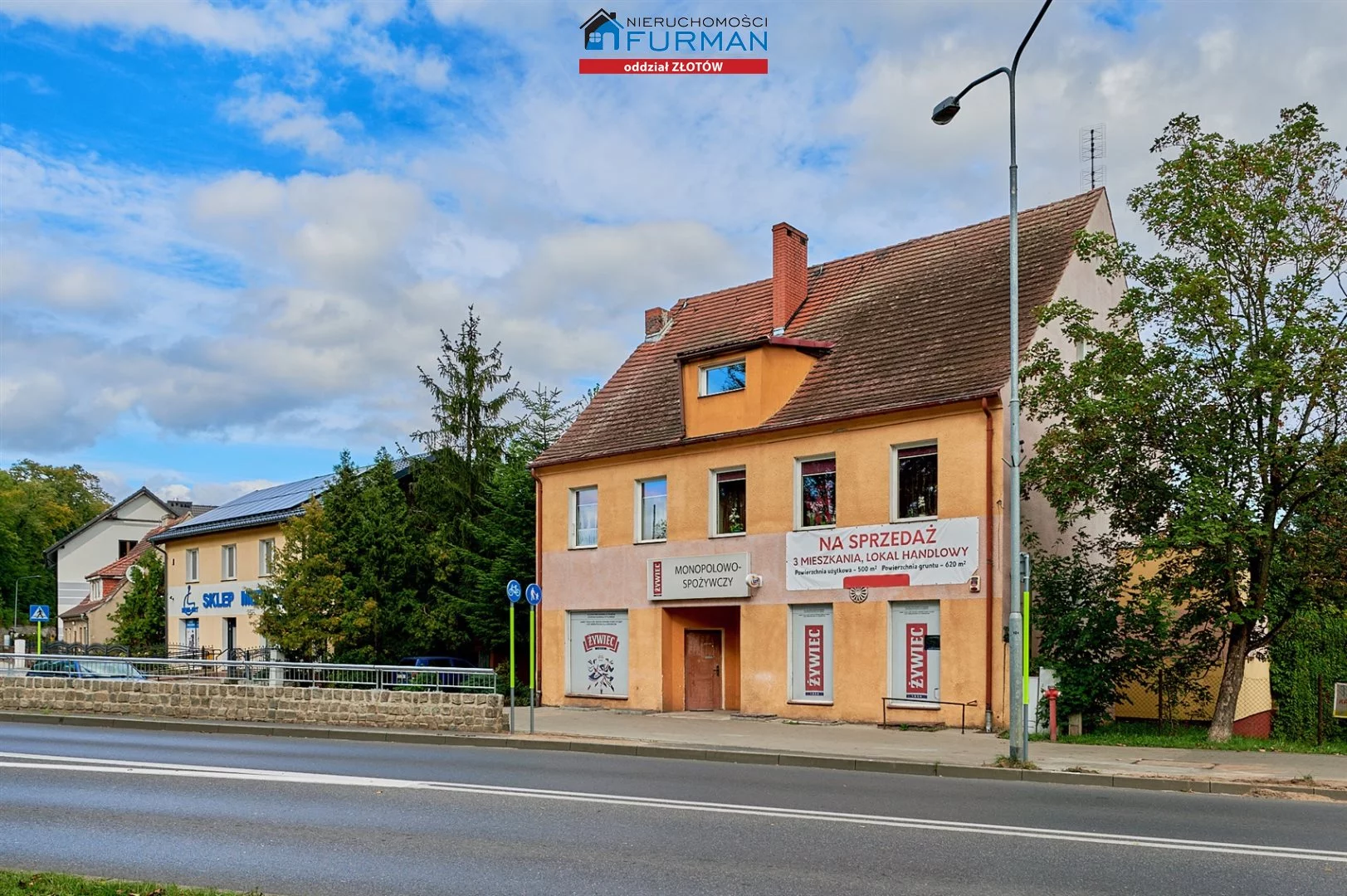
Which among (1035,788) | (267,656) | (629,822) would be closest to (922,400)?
(1035,788)

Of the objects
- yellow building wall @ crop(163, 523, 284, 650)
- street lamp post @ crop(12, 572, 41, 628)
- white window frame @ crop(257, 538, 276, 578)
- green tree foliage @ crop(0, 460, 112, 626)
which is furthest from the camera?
green tree foliage @ crop(0, 460, 112, 626)

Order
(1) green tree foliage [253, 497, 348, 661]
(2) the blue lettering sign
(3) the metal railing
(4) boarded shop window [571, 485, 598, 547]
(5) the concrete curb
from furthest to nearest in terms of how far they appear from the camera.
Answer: (2) the blue lettering sign → (1) green tree foliage [253, 497, 348, 661] → (4) boarded shop window [571, 485, 598, 547] → (3) the metal railing → (5) the concrete curb

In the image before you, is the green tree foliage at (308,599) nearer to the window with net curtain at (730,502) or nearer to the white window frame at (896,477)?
the window with net curtain at (730,502)

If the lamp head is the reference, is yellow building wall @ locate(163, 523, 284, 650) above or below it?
below

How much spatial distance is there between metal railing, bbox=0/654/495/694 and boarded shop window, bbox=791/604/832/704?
6.71 metres

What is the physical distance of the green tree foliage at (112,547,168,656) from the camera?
50.1m

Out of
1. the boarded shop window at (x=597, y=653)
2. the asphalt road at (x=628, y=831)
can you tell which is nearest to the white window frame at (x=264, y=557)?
the boarded shop window at (x=597, y=653)

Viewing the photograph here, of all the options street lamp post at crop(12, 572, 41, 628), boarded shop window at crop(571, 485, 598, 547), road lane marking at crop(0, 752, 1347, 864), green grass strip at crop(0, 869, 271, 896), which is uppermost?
boarded shop window at crop(571, 485, 598, 547)

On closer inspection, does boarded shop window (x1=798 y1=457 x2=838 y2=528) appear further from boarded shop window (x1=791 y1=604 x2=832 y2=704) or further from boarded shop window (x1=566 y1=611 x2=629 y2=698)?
boarded shop window (x1=566 y1=611 x2=629 y2=698)

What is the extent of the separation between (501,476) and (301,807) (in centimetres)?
2476

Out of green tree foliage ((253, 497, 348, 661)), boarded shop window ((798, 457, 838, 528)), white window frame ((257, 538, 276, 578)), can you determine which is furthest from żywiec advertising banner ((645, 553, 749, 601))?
white window frame ((257, 538, 276, 578))

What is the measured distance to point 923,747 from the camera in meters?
18.4

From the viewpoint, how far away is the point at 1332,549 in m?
18.5

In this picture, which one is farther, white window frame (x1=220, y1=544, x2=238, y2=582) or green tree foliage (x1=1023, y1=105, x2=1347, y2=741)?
white window frame (x1=220, y1=544, x2=238, y2=582)
